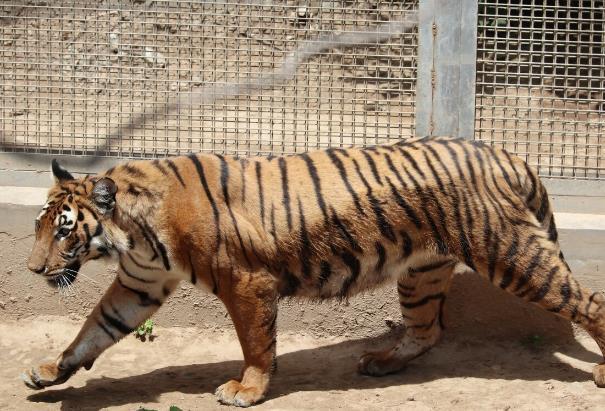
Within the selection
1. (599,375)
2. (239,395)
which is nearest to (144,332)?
(239,395)

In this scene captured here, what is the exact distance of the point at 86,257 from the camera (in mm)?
4395

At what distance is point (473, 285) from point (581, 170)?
1013mm

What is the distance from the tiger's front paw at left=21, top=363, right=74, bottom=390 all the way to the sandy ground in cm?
7

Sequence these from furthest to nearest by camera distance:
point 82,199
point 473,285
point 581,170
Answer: point 581,170
point 473,285
point 82,199

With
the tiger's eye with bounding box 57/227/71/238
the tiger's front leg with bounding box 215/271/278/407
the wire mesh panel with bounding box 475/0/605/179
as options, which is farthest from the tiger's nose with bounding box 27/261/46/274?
the wire mesh panel with bounding box 475/0/605/179

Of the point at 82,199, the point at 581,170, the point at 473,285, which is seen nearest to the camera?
the point at 82,199

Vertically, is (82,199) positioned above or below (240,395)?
above

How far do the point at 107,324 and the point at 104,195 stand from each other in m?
0.73

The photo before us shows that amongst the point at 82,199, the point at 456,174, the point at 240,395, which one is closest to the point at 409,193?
the point at 456,174

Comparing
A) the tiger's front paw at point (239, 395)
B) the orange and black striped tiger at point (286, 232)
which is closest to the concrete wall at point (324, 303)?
the orange and black striped tiger at point (286, 232)

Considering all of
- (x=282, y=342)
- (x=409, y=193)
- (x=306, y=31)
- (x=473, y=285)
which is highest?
(x=306, y=31)

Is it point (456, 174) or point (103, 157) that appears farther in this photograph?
point (103, 157)

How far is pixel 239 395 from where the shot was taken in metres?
4.38

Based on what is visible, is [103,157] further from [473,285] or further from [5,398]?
[473,285]
